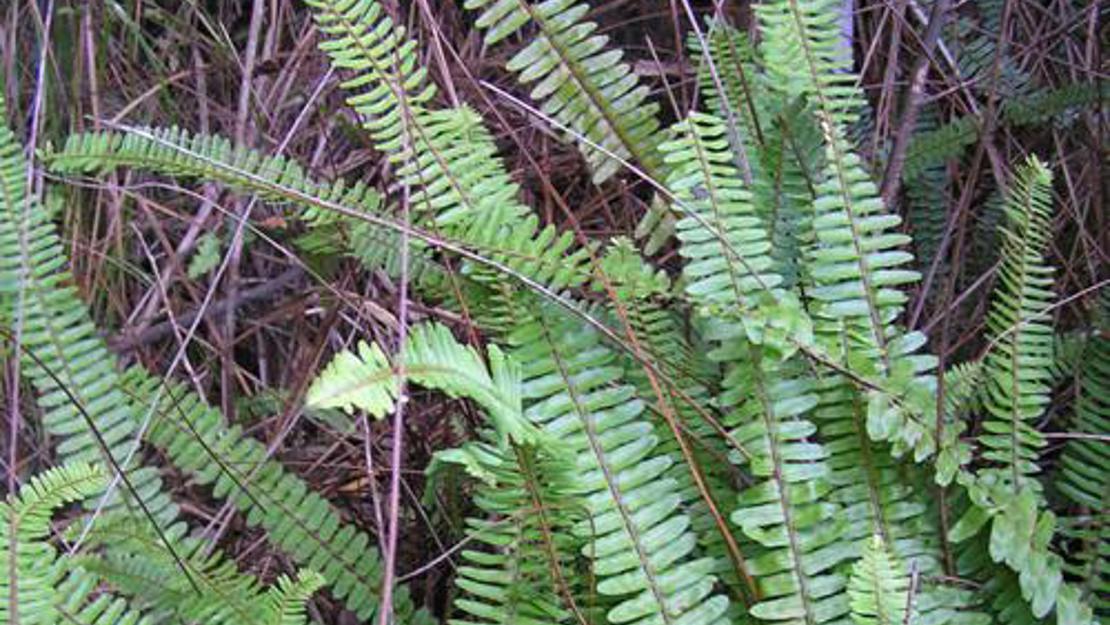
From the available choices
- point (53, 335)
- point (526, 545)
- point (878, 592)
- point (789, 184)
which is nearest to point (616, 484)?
point (526, 545)

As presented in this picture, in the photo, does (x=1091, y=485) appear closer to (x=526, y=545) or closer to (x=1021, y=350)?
(x=1021, y=350)

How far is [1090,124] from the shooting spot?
74.2 inches

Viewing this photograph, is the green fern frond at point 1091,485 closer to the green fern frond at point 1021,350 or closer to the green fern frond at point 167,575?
the green fern frond at point 1021,350

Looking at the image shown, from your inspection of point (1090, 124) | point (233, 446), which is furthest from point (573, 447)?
point (1090, 124)

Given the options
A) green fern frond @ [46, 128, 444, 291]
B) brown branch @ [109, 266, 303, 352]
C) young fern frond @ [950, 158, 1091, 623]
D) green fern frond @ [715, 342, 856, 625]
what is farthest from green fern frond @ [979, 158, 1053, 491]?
brown branch @ [109, 266, 303, 352]

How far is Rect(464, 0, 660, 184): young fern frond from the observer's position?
1.49 meters

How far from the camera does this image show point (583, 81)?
1.52 meters

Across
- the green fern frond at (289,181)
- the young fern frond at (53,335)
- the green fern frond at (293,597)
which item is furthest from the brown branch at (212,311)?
the green fern frond at (293,597)

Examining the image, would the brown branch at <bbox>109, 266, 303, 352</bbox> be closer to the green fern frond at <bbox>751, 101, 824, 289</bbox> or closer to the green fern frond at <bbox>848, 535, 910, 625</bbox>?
the green fern frond at <bbox>751, 101, 824, 289</bbox>

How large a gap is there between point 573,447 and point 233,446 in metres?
0.54

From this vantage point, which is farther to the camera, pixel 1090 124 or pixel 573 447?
pixel 1090 124

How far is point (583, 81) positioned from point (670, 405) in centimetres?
41

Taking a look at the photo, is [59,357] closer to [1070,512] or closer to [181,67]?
[181,67]

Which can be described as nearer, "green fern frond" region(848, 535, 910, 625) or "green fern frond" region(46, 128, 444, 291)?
"green fern frond" region(848, 535, 910, 625)
